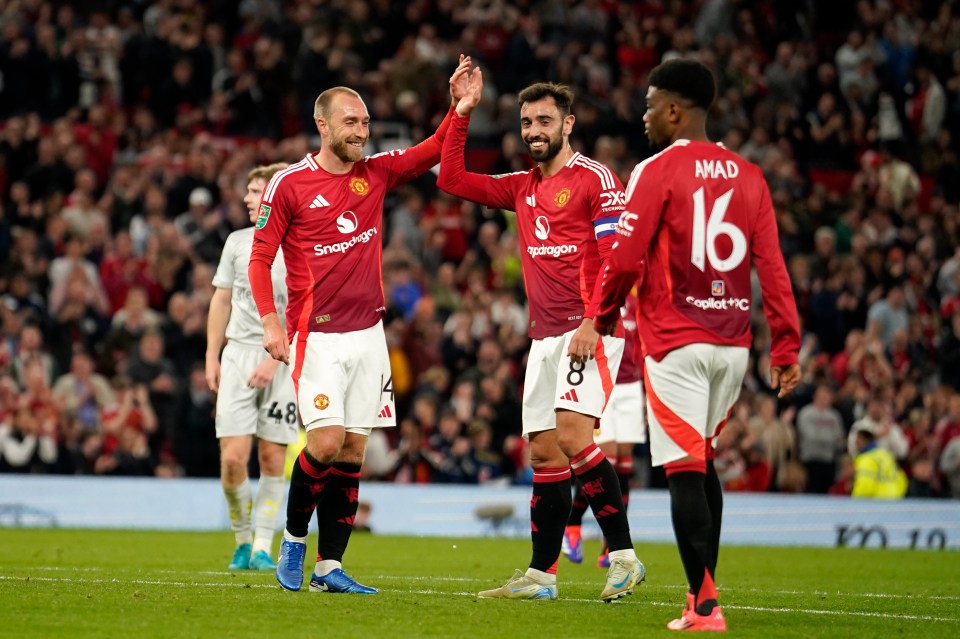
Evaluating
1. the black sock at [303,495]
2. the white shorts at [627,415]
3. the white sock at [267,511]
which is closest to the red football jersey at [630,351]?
the white shorts at [627,415]

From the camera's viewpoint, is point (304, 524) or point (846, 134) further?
point (846, 134)

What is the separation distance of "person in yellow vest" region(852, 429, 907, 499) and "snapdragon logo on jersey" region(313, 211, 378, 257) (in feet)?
37.4

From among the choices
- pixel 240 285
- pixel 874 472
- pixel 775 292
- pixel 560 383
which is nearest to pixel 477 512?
pixel 874 472

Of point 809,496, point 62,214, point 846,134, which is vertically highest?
point 846,134

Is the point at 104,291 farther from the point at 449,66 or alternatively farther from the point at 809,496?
the point at 809,496

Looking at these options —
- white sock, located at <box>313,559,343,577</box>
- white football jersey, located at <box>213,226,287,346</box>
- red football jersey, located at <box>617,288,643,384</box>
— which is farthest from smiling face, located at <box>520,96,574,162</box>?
red football jersey, located at <box>617,288,643,384</box>

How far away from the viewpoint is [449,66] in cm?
2602

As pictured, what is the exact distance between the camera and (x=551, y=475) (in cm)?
927

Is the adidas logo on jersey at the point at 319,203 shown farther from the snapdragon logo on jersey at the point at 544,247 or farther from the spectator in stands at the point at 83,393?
the spectator in stands at the point at 83,393

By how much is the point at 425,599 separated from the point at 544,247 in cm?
227

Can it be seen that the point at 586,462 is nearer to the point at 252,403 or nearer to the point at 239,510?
the point at 252,403

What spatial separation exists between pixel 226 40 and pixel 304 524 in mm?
18288

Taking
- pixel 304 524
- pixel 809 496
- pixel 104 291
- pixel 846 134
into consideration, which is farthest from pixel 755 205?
pixel 846 134

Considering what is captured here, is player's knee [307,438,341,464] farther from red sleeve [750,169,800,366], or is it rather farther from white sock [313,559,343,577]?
red sleeve [750,169,800,366]
